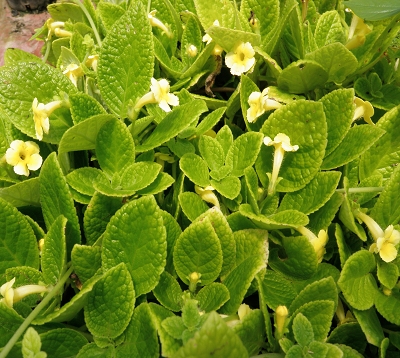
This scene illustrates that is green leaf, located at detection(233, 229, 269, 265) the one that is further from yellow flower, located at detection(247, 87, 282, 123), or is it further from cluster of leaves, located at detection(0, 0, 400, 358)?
yellow flower, located at detection(247, 87, 282, 123)

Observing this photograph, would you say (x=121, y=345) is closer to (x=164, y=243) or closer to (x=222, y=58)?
(x=164, y=243)

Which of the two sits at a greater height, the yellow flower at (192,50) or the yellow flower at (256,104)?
the yellow flower at (192,50)

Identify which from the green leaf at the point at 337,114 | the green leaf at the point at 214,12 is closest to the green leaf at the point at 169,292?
the green leaf at the point at 337,114

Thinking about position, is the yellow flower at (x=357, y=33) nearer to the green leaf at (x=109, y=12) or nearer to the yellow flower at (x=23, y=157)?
the green leaf at (x=109, y=12)

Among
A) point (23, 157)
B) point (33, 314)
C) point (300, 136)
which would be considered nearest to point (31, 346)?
point (33, 314)

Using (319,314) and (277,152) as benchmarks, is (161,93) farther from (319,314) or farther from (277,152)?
(319,314)

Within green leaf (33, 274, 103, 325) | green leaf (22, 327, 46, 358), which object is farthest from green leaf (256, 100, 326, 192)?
green leaf (22, 327, 46, 358)

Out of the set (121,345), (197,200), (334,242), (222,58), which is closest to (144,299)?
(121,345)
